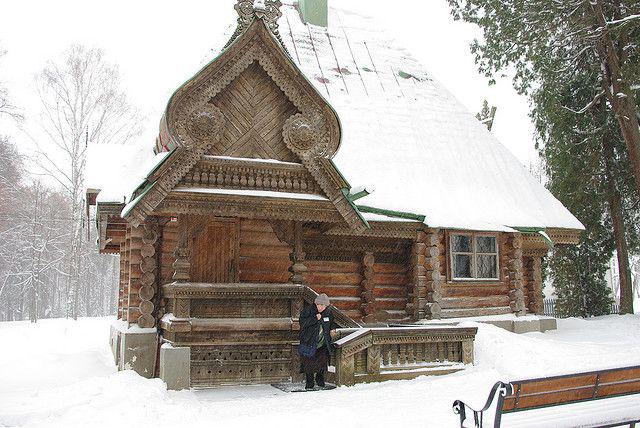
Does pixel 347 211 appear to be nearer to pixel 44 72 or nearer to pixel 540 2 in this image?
pixel 540 2

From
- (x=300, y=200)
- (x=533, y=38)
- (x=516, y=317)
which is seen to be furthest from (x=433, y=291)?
(x=533, y=38)

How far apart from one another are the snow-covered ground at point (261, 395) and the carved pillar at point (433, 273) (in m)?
1.93

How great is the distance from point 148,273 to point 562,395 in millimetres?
8146

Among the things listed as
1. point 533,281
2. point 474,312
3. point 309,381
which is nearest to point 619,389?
point 309,381

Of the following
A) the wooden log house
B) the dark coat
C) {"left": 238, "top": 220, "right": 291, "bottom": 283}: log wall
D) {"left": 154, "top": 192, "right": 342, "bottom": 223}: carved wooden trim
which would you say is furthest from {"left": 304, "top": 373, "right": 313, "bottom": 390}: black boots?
{"left": 238, "top": 220, "right": 291, "bottom": 283}: log wall

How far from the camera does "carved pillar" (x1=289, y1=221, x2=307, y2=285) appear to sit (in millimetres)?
11539

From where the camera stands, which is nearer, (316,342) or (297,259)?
(316,342)

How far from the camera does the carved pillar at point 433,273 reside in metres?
15.2

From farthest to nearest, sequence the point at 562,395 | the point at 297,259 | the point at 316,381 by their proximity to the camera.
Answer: the point at 297,259 < the point at 316,381 < the point at 562,395

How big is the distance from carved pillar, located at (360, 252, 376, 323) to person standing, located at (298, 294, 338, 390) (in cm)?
462

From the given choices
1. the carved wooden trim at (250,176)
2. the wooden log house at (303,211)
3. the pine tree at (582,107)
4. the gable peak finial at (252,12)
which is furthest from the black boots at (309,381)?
the pine tree at (582,107)

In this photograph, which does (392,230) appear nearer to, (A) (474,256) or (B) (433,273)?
(B) (433,273)

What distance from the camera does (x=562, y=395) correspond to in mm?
6391

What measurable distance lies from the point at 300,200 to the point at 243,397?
11.9 ft
